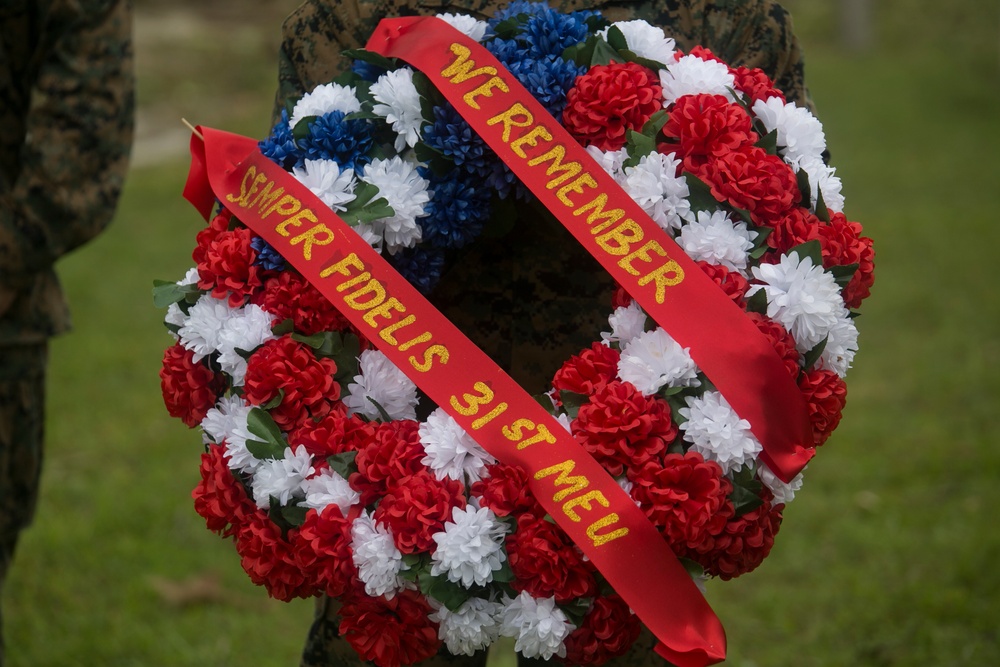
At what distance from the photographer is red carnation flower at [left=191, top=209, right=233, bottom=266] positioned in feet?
6.44

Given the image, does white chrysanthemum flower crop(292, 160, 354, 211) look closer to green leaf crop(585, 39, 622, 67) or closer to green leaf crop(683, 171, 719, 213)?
green leaf crop(585, 39, 622, 67)

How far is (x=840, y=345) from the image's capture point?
5.88 feet

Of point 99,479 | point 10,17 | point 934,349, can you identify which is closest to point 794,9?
point 934,349

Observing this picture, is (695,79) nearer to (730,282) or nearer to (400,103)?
(730,282)

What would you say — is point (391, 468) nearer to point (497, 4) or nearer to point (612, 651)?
point (612, 651)

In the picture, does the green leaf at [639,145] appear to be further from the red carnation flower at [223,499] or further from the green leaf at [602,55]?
the red carnation flower at [223,499]

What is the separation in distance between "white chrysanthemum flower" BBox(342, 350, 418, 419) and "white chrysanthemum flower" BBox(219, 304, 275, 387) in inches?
6.2

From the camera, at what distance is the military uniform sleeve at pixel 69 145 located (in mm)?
2617

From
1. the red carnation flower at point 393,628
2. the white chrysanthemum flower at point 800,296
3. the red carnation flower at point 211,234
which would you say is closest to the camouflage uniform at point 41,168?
Answer: the red carnation flower at point 211,234

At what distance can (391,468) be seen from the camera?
1.71m

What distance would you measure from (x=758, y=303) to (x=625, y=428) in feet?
0.97

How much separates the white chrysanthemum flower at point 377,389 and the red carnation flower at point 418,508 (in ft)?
0.63

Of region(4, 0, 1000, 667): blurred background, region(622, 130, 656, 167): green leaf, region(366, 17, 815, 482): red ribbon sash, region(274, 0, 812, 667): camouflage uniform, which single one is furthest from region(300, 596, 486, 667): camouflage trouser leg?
region(4, 0, 1000, 667): blurred background

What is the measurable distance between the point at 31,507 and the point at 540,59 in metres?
1.77
